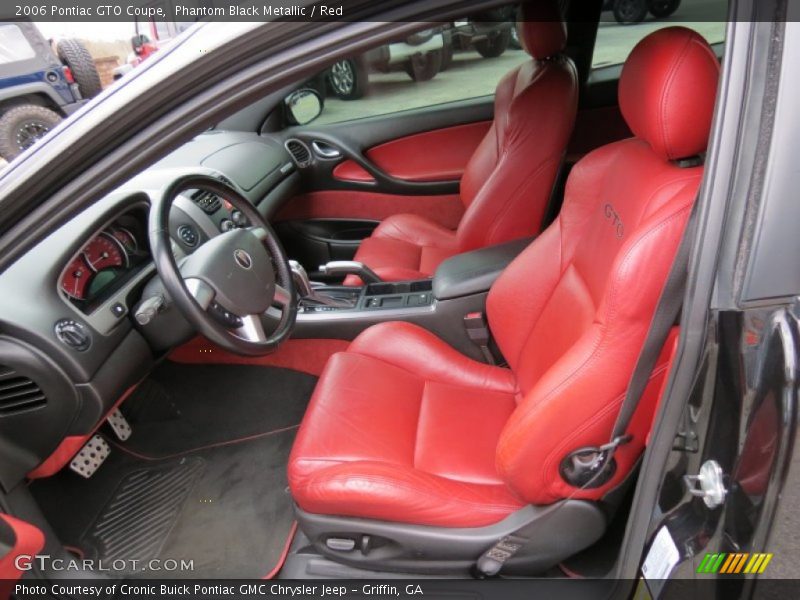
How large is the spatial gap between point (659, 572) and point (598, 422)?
253 millimetres

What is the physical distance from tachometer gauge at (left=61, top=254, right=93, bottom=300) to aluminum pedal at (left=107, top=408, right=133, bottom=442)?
1.90ft

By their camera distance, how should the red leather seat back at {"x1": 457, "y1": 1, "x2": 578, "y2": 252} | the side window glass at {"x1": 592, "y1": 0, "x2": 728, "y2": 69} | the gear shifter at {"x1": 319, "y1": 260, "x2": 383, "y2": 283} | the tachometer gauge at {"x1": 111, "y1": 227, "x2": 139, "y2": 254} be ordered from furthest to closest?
the side window glass at {"x1": 592, "y1": 0, "x2": 728, "y2": 69} → the gear shifter at {"x1": 319, "y1": 260, "x2": 383, "y2": 283} → the red leather seat back at {"x1": 457, "y1": 1, "x2": 578, "y2": 252} → the tachometer gauge at {"x1": 111, "y1": 227, "x2": 139, "y2": 254}

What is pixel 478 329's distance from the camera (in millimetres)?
1726

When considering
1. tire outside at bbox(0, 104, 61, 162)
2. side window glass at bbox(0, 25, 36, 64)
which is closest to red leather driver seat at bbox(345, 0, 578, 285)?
tire outside at bbox(0, 104, 61, 162)

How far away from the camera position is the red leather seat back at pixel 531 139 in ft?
6.33

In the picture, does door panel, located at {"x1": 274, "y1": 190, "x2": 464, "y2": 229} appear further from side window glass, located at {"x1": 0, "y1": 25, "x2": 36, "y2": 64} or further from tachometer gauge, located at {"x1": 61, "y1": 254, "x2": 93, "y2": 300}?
side window glass, located at {"x1": 0, "y1": 25, "x2": 36, "y2": 64}

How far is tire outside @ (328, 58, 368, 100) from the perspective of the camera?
2.88m

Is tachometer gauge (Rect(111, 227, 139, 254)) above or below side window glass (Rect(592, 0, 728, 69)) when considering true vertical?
below

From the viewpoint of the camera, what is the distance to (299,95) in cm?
302

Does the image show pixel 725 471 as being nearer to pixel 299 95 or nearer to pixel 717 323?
pixel 717 323

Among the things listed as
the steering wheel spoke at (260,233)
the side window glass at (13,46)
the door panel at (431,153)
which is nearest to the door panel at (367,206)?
the door panel at (431,153)

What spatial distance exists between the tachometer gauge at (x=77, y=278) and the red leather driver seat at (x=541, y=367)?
0.62 metres

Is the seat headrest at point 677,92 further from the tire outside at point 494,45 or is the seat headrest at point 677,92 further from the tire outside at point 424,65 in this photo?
the tire outside at point 424,65

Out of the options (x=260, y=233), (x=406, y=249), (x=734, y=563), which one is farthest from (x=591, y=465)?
(x=406, y=249)
